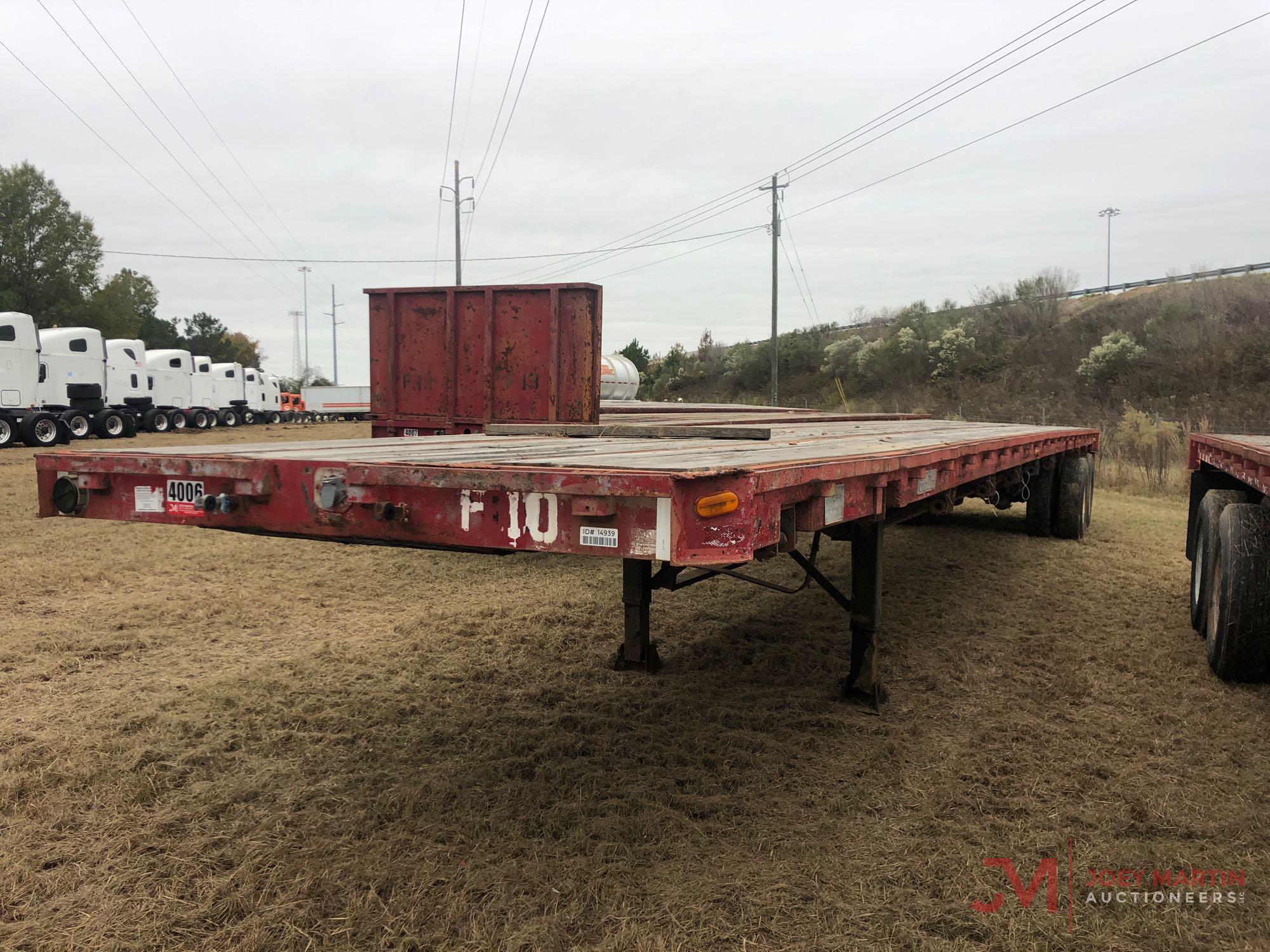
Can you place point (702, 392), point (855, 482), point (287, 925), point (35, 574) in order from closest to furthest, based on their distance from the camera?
1. point (287, 925)
2. point (855, 482)
3. point (35, 574)
4. point (702, 392)

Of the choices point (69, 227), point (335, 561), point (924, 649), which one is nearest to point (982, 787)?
point (924, 649)

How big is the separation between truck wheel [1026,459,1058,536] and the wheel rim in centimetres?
2291

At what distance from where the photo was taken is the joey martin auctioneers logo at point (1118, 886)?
9.18ft

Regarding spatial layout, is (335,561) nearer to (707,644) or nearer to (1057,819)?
(707,644)

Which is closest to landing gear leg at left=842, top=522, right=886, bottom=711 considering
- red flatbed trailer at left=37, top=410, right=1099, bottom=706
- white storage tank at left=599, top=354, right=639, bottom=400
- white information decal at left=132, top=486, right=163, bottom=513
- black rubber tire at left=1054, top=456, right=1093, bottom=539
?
red flatbed trailer at left=37, top=410, right=1099, bottom=706

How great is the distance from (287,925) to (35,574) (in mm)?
6052

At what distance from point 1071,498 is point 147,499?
30.0 feet

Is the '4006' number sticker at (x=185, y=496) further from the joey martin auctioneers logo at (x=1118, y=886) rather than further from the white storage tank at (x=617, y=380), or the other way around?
the white storage tank at (x=617, y=380)

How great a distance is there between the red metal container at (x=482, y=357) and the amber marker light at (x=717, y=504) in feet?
21.3

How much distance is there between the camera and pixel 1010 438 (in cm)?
603

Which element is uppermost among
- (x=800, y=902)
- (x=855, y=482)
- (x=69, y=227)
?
(x=69, y=227)

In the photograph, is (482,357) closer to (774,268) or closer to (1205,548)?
(1205,548)

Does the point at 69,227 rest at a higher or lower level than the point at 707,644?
higher

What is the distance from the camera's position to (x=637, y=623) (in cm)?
492
